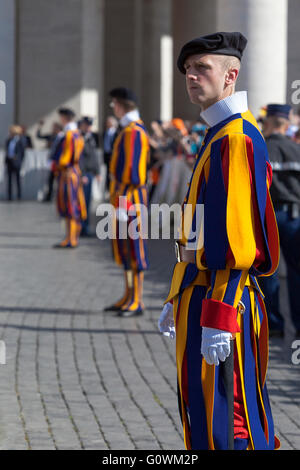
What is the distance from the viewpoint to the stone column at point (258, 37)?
13.1 metres

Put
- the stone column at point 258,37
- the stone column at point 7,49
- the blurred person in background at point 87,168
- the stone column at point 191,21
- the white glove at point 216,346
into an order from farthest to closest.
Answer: the stone column at point 191,21
the stone column at point 7,49
the blurred person in background at point 87,168
the stone column at point 258,37
the white glove at point 216,346

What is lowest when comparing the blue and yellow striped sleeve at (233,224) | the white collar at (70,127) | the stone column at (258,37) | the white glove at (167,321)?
the white glove at (167,321)

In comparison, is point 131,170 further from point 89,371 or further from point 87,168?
point 87,168

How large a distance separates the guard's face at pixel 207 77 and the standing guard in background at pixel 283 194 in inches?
174

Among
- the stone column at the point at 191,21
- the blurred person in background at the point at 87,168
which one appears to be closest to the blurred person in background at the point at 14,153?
the blurred person in background at the point at 87,168

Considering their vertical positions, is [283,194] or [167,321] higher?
[283,194]

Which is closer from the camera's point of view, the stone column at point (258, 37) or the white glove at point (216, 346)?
the white glove at point (216, 346)

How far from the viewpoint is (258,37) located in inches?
515

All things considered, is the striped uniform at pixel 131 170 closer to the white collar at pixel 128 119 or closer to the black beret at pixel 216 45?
the white collar at pixel 128 119

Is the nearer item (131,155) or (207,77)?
(207,77)

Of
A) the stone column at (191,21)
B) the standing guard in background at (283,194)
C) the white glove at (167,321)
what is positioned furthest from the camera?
the stone column at (191,21)

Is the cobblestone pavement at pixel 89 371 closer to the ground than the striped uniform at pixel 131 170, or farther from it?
closer to the ground

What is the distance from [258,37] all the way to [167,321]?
9.55 metres

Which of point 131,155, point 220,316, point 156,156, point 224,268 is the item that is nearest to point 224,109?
point 224,268
